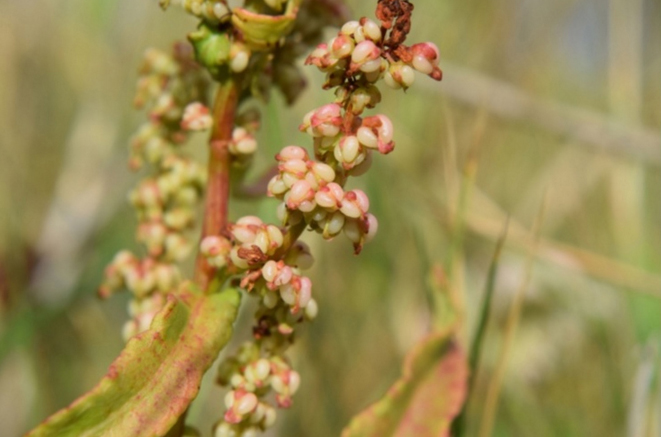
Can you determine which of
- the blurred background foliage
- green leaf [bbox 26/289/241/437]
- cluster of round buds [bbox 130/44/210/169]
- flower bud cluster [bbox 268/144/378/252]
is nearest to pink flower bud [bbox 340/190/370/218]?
flower bud cluster [bbox 268/144/378/252]

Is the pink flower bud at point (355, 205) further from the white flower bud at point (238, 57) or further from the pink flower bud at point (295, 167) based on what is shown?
the white flower bud at point (238, 57)

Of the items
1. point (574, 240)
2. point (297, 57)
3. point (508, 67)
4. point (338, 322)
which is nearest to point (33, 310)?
point (338, 322)

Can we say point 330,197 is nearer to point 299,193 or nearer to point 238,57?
point 299,193

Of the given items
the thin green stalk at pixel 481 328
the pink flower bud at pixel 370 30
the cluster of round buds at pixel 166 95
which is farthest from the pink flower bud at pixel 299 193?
the thin green stalk at pixel 481 328

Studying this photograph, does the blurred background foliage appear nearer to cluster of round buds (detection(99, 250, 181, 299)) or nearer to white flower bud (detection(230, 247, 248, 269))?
cluster of round buds (detection(99, 250, 181, 299))

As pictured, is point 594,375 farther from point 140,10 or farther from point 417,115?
point 140,10

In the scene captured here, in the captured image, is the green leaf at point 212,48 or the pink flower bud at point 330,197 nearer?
the pink flower bud at point 330,197
